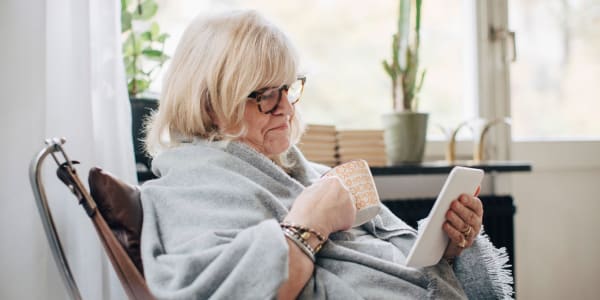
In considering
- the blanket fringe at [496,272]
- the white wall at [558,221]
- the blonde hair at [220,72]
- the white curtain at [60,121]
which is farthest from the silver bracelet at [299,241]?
the white wall at [558,221]

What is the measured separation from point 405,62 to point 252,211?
4.20ft

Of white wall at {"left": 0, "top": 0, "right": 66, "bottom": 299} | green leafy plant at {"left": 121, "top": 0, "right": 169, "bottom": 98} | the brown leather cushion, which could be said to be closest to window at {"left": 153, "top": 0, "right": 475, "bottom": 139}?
green leafy plant at {"left": 121, "top": 0, "right": 169, "bottom": 98}

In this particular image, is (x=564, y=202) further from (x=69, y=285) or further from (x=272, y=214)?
(x=69, y=285)

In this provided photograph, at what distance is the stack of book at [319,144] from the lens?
202 centimetres

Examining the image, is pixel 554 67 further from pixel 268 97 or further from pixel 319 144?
pixel 268 97

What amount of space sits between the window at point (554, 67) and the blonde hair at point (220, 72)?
170 centimetres

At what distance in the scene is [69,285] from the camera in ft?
3.40

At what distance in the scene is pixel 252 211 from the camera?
107 cm

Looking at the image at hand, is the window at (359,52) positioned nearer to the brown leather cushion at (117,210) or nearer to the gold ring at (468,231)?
the gold ring at (468,231)

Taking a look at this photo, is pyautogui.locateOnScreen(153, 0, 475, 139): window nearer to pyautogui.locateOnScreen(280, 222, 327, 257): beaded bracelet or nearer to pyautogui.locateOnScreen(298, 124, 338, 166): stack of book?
pyautogui.locateOnScreen(298, 124, 338, 166): stack of book

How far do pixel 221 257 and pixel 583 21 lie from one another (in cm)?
231

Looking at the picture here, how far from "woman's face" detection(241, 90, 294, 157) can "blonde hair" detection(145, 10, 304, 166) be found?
32 millimetres

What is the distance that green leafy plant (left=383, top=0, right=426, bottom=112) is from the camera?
2.17 m

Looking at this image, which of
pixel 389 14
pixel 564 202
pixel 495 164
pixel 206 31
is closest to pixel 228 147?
pixel 206 31
